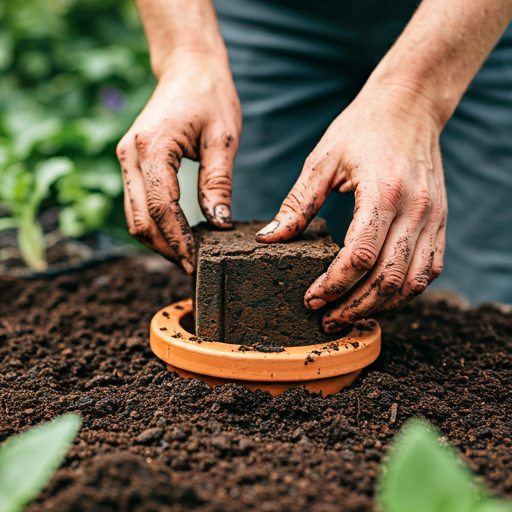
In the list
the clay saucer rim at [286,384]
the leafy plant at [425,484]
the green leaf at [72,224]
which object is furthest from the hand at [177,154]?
the green leaf at [72,224]

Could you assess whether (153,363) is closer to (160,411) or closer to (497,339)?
(160,411)

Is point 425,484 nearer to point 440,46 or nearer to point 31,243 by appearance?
point 440,46

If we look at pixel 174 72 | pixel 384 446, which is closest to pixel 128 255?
pixel 174 72

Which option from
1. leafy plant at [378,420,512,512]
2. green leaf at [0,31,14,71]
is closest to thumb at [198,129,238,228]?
leafy plant at [378,420,512,512]

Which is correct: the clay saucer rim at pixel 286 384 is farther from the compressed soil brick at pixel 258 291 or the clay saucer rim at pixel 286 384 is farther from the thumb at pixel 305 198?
the thumb at pixel 305 198

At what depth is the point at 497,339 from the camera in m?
1.84

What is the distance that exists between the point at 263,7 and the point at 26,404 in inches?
85.8

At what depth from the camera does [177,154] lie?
155cm

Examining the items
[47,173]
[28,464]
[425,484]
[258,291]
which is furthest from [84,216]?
[425,484]

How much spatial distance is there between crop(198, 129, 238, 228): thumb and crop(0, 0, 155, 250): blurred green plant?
1811 millimetres

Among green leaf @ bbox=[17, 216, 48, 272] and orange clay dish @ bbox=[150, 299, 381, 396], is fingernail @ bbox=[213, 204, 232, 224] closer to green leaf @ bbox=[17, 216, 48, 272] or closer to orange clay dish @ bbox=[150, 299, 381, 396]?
orange clay dish @ bbox=[150, 299, 381, 396]

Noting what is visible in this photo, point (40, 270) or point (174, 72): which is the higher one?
point (174, 72)

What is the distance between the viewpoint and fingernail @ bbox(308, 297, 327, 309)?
1.38m

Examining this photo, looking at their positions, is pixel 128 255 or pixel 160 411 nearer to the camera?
pixel 160 411
